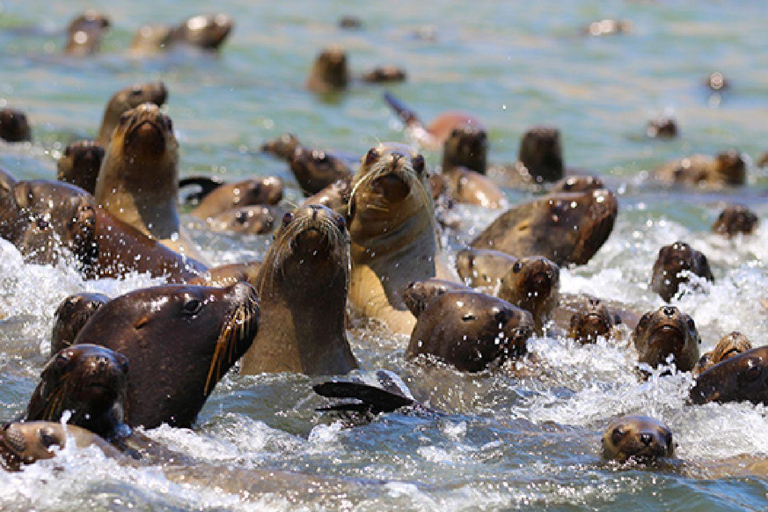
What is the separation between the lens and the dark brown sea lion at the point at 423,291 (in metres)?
7.23

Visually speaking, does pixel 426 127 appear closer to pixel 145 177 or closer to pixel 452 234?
pixel 452 234

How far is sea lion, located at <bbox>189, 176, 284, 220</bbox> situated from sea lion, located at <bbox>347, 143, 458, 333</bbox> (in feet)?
9.32

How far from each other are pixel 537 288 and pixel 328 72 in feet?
35.0

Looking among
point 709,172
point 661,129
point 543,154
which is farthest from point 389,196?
point 661,129

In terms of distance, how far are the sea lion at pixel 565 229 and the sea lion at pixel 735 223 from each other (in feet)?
7.75

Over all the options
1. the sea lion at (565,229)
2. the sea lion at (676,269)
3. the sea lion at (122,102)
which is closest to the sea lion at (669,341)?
the sea lion at (676,269)

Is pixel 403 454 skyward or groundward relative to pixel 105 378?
groundward

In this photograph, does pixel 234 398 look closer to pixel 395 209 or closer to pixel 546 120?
pixel 395 209

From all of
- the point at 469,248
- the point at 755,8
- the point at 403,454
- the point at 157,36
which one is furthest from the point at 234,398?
the point at 755,8

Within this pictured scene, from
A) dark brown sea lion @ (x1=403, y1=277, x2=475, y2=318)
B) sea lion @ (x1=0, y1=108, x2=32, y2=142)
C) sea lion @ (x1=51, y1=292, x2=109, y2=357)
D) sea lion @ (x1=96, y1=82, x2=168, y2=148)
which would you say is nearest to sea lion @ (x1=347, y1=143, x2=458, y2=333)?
Answer: dark brown sea lion @ (x1=403, y1=277, x2=475, y2=318)

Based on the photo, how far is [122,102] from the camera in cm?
1067

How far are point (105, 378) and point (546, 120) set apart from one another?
13.0 metres

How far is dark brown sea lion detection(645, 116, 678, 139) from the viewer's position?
54.7 feet

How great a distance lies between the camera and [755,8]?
90.0 ft
